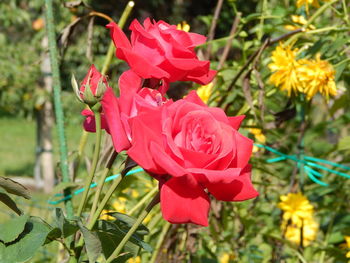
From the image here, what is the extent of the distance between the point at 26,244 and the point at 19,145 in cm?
853

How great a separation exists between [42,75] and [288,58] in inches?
170

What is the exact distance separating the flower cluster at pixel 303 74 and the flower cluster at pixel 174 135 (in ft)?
1.87

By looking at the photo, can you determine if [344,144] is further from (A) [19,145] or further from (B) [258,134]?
(A) [19,145]

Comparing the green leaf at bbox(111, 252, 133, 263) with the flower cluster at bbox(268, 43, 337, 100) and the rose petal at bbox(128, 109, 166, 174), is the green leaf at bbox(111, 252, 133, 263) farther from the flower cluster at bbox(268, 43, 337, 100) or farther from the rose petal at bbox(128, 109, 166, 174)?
the flower cluster at bbox(268, 43, 337, 100)

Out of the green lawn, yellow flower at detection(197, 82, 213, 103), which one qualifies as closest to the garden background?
yellow flower at detection(197, 82, 213, 103)

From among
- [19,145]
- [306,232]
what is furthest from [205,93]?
[19,145]

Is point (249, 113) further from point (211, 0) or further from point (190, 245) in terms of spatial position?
point (211, 0)

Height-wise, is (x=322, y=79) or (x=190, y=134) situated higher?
(x=190, y=134)

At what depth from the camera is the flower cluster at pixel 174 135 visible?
522mm

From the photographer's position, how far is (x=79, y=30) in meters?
6.00

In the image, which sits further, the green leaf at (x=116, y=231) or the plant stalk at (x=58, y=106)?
the plant stalk at (x=58, y=106)

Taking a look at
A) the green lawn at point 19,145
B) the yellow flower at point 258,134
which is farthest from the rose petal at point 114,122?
the green lawn at point 19,145

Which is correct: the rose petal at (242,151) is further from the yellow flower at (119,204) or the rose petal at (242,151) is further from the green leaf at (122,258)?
the yellow flower at (119,204)

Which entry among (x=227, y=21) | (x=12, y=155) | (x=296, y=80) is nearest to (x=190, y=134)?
(x=296, y=80)
